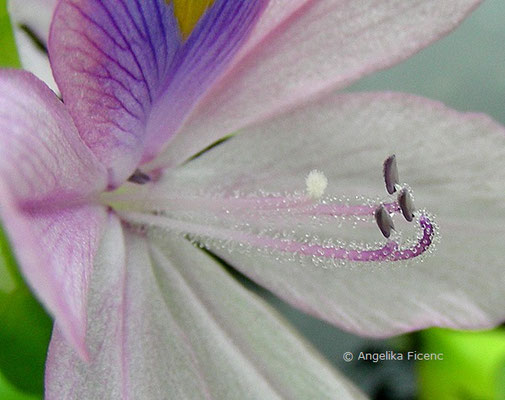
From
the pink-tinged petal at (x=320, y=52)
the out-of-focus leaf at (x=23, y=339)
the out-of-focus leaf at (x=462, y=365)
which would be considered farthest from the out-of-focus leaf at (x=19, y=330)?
the out-of-focus leaf at (x=462, y=365)

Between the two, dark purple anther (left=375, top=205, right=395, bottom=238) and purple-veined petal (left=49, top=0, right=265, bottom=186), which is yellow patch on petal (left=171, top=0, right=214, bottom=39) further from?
dark purple anther (left=375, top=205, right=395, bottom=238)

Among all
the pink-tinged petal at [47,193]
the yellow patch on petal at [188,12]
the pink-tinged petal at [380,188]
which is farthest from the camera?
the pink-tinged petal at [380,188]

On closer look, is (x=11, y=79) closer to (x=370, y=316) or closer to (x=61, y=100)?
(x=61, y=100)

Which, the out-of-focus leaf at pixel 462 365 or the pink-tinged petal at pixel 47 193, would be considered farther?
the out-of-focus leaf at pixel 462 365

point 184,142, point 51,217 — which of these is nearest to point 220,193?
point 184,142

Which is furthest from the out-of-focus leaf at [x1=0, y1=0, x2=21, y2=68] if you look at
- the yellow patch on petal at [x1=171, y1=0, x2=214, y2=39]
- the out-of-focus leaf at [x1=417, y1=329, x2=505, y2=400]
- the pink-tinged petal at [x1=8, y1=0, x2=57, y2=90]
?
the out-of-focus leaf at [x1=417, y1=329, x2=505, y2=400]

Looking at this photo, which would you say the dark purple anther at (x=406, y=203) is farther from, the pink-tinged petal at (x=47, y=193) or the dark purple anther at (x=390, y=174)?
the pink-tinged petal at (x=47, y=193)
